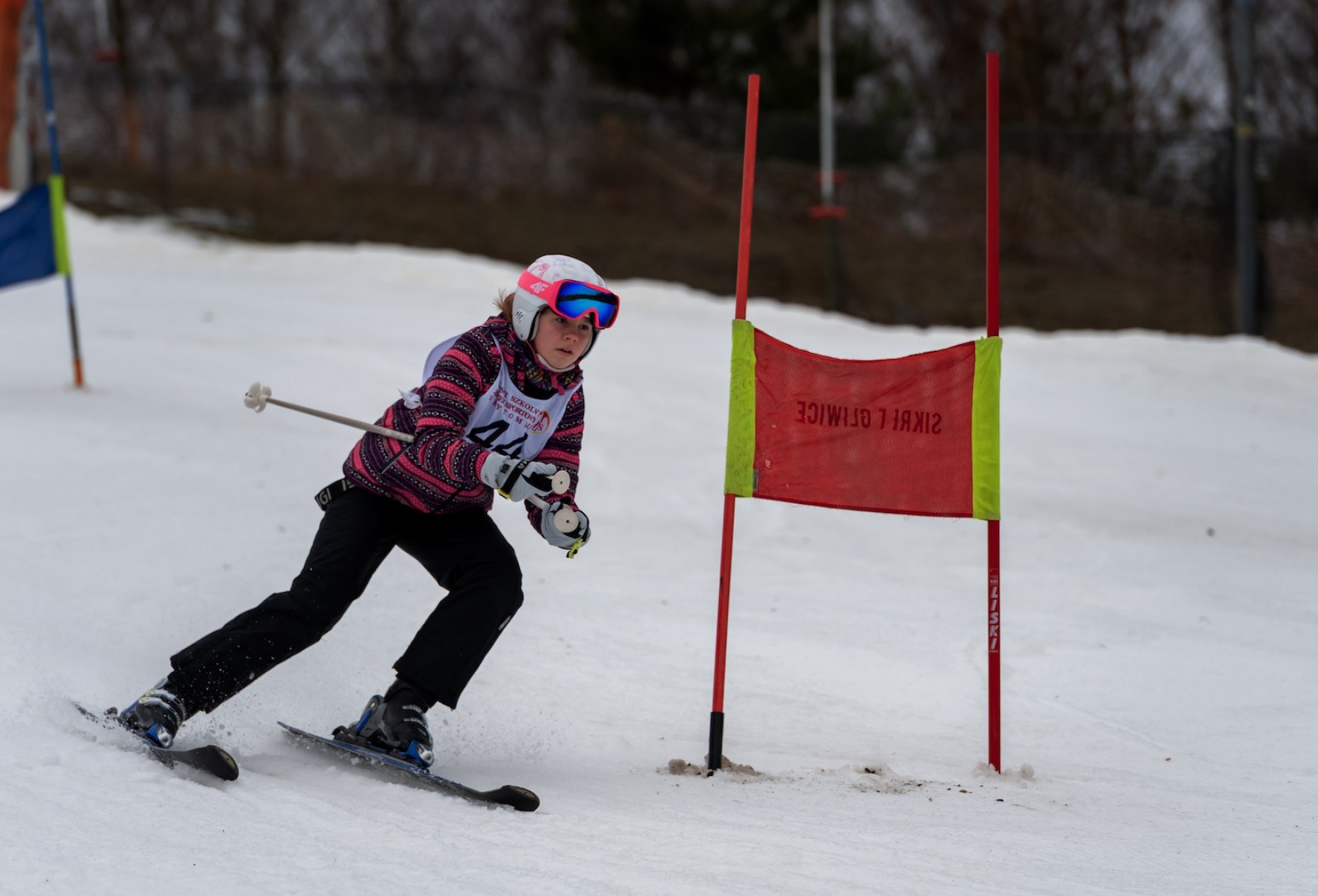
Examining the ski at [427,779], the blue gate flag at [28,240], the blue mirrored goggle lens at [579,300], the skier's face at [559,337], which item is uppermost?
the blue gate flag at [28,240]

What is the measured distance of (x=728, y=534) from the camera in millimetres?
4621

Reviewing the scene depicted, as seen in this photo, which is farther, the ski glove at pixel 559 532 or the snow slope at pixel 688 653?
the ski glove at pixel 559 532

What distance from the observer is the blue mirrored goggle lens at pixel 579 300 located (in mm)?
4043

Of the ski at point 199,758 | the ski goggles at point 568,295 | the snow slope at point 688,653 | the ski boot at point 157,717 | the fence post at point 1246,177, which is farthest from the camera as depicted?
the fence post at point 1246,177

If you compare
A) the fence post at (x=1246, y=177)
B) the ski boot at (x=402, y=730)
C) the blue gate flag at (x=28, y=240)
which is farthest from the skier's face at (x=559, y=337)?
the fence post at (x=1246, y=177)

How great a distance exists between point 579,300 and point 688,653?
95.1 inches

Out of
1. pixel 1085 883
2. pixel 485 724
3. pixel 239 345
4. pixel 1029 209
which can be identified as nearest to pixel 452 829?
pixel 485 724

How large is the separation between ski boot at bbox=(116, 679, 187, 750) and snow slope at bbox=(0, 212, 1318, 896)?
0.43ft

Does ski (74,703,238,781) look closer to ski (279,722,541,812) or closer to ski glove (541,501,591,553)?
ski (279,722,541,812)

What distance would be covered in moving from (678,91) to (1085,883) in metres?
22.7

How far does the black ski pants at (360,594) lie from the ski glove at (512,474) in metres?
0.47

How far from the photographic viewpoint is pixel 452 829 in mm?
3561

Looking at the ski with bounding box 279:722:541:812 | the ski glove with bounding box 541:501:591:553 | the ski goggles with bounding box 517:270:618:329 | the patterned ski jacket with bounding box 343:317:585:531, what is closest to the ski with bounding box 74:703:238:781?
the ski with bounding box 279:722:541:812

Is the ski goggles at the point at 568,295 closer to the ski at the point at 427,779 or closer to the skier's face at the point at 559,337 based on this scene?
the skier's face at the point at 559,337
